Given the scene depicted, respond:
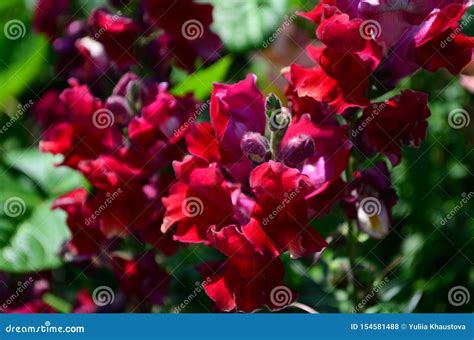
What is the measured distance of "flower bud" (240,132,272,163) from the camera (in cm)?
92

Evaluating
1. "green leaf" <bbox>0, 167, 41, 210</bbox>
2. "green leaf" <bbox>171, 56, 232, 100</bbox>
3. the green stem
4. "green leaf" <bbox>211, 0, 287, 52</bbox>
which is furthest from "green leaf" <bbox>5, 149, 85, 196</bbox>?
the green stem

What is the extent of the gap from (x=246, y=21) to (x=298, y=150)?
454 millimetres

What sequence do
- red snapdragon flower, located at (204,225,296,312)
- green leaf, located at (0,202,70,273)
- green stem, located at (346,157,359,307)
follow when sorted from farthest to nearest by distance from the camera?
green leaf, located at (0,202,70,273)
green stem, located at (346,157,359,307)
red snapdragon flower, located at (204,225,296,312)

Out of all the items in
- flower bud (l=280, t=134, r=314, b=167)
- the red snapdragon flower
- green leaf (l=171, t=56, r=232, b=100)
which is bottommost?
the red snapdragon flower

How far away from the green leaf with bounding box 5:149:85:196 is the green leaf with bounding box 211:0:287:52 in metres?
0.33

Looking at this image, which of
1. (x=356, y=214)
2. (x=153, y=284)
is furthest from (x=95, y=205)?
(x=356, y=214)

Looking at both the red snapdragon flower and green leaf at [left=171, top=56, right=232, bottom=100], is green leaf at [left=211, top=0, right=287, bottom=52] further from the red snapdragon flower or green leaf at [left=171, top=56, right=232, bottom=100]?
the red snapdragon flower

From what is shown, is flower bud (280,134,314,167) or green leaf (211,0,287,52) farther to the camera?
green leaf (211,0,287,52)

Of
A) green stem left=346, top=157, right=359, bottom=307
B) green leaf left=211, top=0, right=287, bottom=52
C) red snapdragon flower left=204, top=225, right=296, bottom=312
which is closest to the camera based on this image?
red snapdragon flower left=204, top=225, right=296, bottom=312

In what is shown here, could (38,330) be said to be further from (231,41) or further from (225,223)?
(231,41)

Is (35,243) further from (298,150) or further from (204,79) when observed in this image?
(298,150)

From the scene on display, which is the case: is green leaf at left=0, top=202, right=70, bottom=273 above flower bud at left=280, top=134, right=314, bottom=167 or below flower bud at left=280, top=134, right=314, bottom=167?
below

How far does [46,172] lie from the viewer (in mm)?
1407

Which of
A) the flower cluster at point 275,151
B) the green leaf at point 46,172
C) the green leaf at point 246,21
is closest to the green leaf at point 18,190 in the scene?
the green leaf at point 46,172
